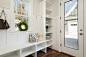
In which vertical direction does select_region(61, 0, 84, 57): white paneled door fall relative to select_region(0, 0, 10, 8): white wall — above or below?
below

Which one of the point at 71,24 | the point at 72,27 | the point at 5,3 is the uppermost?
the point at 5,3

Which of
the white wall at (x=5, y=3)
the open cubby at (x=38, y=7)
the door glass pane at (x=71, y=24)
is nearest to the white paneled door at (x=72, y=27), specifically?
the door glass pane at (x=71, y=24)

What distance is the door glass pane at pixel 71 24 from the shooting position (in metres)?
2.17

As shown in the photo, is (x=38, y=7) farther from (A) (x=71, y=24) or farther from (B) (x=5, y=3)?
(A) (x=71, y=24)

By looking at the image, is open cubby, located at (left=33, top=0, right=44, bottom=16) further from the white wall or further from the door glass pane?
the door glass pane

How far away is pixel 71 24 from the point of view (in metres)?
2.31

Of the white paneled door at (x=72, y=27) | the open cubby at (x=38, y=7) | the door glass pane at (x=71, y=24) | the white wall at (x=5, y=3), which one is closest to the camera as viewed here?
the white wall at (x=5, y=3)

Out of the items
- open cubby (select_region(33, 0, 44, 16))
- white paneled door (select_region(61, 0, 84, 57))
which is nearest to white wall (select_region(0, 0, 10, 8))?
open cubby (select_region(33, 0, 44, 16))

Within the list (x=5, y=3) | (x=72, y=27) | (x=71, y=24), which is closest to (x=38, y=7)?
(x=5, y=3)

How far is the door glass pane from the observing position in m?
2.17

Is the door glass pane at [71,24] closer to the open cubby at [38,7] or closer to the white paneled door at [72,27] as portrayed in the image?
the white paneled door at [72,27]

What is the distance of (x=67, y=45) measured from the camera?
242 centimetres

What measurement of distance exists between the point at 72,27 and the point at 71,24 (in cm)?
14

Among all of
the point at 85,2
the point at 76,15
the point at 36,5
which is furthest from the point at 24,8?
the point at 85,2
